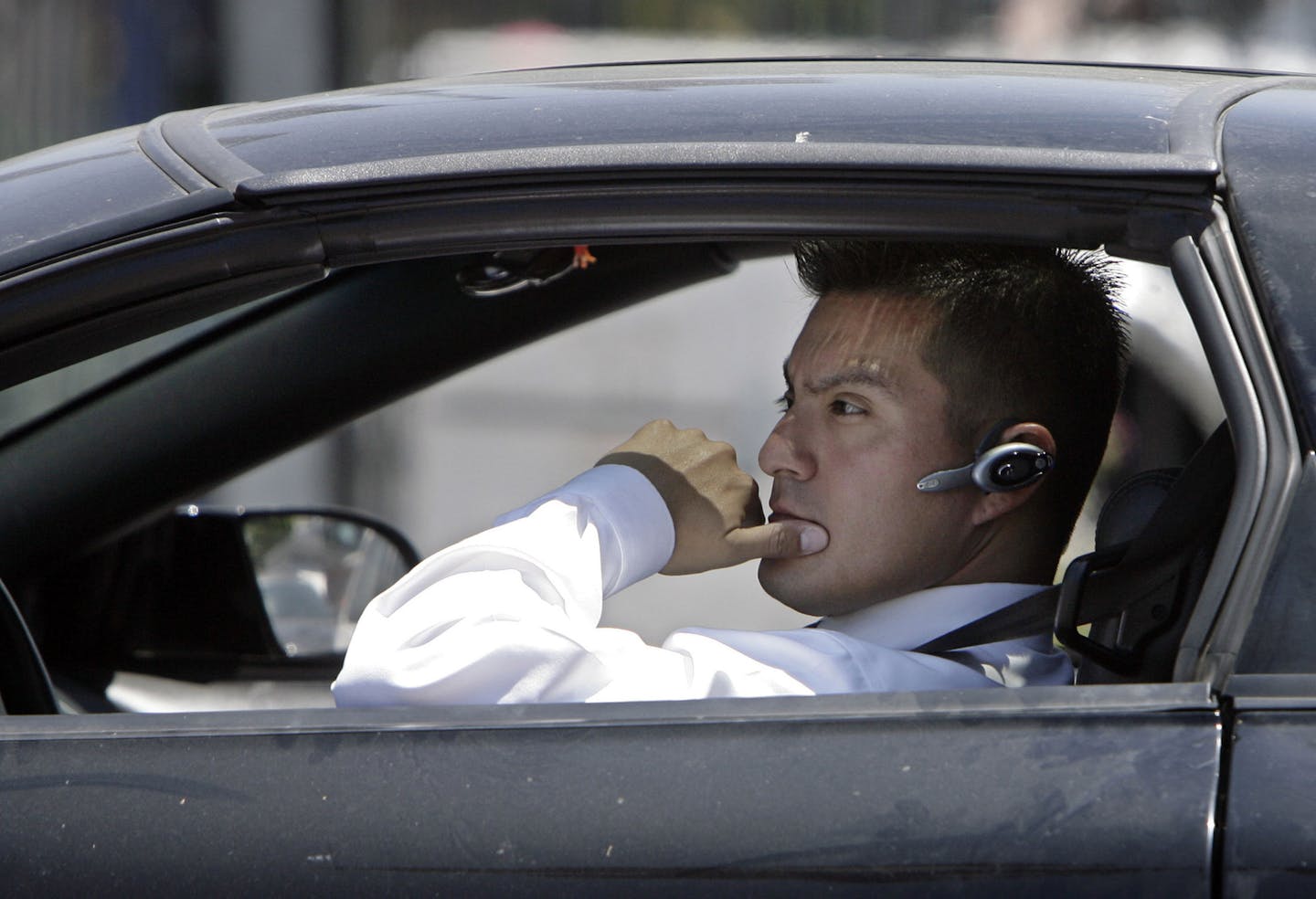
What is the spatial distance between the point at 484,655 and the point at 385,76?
223 inches

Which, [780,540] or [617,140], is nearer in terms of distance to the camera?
[617,140]

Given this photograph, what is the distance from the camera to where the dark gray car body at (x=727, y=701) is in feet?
3.82

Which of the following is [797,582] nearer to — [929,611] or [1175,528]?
[929,611]

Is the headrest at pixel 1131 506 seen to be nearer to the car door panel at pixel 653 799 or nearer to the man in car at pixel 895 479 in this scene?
the man in car at pixel 895 479

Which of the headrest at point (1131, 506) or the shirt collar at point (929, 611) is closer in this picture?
the headrest at point (1131, 506)

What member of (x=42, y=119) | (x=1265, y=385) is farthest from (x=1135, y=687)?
(x=42, y=119)

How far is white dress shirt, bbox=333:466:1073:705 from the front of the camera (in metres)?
1.42

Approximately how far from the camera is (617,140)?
1397 millimetres

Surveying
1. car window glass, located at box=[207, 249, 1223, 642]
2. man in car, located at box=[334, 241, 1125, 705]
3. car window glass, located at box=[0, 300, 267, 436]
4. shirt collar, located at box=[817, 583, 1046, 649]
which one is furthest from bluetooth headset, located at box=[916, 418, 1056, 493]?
car window glass, located at box=[207, 249, 1223, 642]

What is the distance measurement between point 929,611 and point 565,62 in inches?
215

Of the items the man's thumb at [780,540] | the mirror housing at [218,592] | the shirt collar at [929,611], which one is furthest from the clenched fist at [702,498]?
the mirror housing at [218,592]

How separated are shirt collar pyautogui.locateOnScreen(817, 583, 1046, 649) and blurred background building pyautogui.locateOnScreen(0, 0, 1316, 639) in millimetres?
4489

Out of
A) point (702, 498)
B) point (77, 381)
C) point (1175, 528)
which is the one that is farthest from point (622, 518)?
point (77, 381)

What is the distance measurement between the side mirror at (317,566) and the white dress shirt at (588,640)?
120 centimetres
